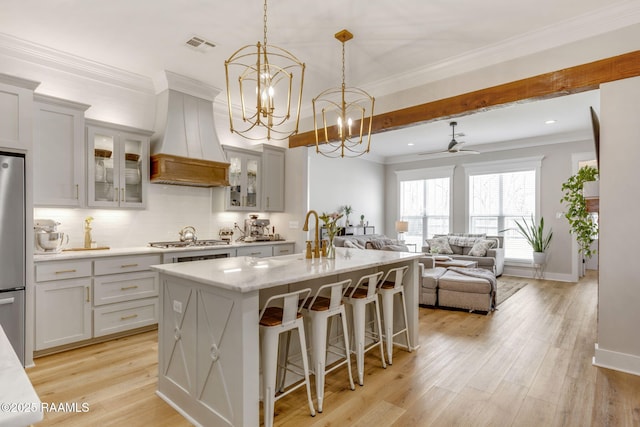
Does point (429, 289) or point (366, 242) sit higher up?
point (366, 242)

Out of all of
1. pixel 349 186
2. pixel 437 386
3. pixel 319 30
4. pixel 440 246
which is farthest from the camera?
pixel 349 186

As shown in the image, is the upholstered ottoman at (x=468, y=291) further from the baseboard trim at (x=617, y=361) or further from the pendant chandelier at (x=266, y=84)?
the pendant chandelier at (x=266, y=84)

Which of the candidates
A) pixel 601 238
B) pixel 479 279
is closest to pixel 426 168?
pixel 479 279

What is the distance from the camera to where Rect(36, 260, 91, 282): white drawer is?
3127mm

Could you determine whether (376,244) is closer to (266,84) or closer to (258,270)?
(258,270)

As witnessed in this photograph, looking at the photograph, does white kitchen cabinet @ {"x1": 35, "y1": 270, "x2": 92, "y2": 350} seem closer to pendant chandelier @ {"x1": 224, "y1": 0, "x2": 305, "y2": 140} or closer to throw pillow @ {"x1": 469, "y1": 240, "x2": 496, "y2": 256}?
pendant chandelier @ {"x1": 224, "y1": 0, "x2": 305, "y2": 140}

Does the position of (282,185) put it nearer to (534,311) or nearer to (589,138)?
(534,311)

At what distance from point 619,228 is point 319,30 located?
314 centimetres

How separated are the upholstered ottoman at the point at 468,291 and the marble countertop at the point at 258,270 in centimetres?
212

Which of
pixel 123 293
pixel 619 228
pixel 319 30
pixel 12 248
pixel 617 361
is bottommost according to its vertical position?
pixel 617 361

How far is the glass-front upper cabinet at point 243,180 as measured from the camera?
4.98 metres

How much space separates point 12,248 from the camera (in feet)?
9.41

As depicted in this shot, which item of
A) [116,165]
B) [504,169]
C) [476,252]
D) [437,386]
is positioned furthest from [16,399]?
[504,169]

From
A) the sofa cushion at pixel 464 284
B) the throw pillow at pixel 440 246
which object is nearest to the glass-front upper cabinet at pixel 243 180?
the sofa cushion at pixel 464 284
